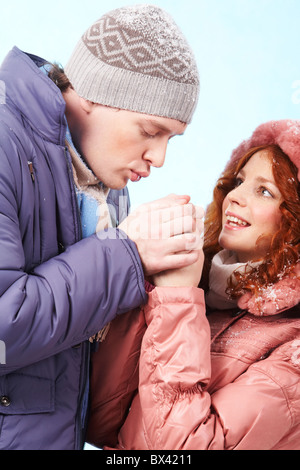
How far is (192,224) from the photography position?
1255 mm

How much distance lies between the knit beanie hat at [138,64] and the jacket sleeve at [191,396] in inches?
17.8

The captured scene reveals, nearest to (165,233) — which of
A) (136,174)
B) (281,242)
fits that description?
(136,174)

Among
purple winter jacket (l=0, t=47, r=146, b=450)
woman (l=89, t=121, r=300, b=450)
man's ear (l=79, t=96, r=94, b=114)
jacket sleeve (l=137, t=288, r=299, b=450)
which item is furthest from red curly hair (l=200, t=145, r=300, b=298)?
man's ear (l=79, t=96, r=94, b=114)

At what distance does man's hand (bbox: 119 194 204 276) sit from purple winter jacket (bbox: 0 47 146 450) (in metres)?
0.04

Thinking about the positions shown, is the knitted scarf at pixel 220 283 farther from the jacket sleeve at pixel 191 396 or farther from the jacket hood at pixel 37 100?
the jacket hood at pixel 37 100

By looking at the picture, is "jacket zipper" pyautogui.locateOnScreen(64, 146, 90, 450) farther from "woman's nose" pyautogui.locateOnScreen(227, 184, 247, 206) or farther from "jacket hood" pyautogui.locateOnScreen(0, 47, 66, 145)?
"woman's nose" pyautogui.locateOnScreen(227, 184, 247, 206)

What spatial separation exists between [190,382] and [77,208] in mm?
455

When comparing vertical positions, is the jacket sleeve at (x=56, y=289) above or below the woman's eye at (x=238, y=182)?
below

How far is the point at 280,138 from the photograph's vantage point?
156 centimetres

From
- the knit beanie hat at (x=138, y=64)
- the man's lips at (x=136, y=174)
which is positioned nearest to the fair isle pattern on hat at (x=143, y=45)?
the knit beanie hat at (x=138, y=64)

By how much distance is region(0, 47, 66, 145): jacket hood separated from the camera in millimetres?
1201

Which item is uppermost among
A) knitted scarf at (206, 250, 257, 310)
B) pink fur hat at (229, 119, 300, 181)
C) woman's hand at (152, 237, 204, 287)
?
pink fur hat at (229, 119, 300, 181)

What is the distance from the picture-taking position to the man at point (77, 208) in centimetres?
110

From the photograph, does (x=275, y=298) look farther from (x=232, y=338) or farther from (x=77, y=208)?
(x=77, y=208)
